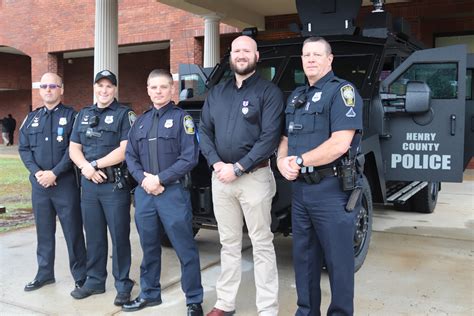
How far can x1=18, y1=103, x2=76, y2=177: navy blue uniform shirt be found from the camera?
3949mm

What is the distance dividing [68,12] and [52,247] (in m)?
16.7

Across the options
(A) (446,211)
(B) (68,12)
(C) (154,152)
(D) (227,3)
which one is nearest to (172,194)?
(C) (154,152)

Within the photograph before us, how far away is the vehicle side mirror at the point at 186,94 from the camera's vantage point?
557 centimetres

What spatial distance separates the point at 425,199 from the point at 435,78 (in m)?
2.85

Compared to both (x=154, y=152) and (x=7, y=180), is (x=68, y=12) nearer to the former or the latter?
(x=7, y=180)

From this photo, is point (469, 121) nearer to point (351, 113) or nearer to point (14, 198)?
point (351, 113)

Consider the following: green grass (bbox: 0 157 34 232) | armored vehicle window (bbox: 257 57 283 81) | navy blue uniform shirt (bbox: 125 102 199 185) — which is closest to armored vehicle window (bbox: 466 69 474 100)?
armored vehicle window (bbox: 257 57 283 81)

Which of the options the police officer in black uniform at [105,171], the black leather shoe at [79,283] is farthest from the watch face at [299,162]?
the black leather shoe at [79,283]

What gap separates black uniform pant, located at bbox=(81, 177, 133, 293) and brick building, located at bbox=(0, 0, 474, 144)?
10.1 meters

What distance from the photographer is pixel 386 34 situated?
17.1 feet

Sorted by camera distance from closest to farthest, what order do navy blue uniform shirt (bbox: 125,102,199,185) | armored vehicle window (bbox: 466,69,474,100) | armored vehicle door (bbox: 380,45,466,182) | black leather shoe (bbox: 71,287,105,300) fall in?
navy blue uniform shirt (bbox: 125,102,199,185) < black leather shoe (bbox: 71,287,105,300) < armored vehicle door (bbox: 380,45,466,182) < armored vehicle window (bbox: 466,69,474,100)

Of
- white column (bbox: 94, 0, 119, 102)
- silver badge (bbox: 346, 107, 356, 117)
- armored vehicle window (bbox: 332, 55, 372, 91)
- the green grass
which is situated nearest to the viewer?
silver badge (bbox: 346, 107, 356, 117)

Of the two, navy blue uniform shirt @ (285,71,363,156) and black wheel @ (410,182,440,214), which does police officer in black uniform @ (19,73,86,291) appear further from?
black wheel @ (410,182,440,214)

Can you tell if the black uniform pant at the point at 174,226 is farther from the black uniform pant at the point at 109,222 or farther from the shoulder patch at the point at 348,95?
the shoulder patch at the point at 348,95
